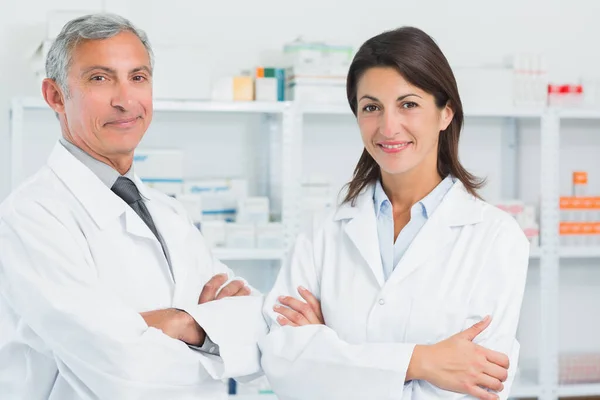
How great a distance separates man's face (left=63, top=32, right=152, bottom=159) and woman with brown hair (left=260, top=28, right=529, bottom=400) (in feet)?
1.32

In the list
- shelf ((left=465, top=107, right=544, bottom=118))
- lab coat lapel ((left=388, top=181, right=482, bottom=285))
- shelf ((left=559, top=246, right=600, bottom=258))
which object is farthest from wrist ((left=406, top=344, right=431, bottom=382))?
shelf ((left=559, top=246, right=600, bottom=258))

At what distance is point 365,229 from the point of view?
63.4 inches

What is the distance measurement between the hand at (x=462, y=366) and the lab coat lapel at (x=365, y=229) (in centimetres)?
18

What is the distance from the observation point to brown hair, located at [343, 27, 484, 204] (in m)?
1.54

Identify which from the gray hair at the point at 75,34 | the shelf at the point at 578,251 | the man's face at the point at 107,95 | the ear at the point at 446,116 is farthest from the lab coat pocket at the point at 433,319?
the shelf at the point at 578,251

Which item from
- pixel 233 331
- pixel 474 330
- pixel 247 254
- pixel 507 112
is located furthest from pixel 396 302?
pixel 507 112

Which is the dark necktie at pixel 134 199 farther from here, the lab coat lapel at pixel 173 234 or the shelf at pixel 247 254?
the shelf at pixel 247 254

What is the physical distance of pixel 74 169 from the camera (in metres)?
1.56

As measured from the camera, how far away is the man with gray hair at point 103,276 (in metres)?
1.41

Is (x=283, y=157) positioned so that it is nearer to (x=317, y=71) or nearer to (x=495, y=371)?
(x=317, y=71)

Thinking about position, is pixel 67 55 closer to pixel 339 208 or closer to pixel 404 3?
pixel 339 208

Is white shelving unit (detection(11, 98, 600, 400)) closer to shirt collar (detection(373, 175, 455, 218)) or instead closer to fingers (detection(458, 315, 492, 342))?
shirt collar (detection(373, 175, 455, 218))

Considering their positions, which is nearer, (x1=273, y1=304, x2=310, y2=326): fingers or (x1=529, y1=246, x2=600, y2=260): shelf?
(x1=273, y1=304, x2=310, y2=326): fingers

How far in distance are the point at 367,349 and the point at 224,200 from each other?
1702mm
